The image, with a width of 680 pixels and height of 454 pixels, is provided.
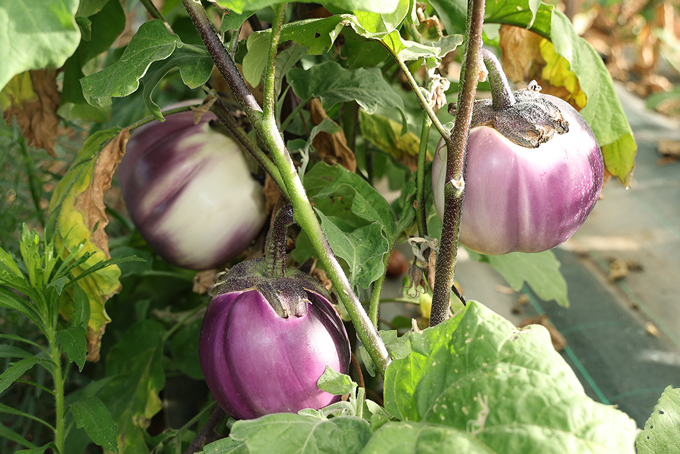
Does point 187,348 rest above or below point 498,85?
below

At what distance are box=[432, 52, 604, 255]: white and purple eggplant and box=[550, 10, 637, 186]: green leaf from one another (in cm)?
9

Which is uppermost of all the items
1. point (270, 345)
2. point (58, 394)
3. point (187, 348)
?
point (270, 345)

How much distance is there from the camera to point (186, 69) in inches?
15.4

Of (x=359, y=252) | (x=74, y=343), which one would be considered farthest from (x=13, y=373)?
(x=359, y=252)

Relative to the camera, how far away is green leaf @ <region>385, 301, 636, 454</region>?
0.89ft

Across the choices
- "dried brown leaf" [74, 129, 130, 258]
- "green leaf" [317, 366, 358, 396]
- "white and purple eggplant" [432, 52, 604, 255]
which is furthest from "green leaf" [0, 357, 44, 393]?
"white and purple eggplant" [432, 52, 604, 255]

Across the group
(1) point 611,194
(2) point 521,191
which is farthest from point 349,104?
(1) point 611,194

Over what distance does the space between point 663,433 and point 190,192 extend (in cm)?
44

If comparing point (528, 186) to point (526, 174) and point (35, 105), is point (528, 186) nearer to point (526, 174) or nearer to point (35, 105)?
point (526, 174)

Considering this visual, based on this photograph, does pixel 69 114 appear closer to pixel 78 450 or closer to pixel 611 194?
pixel 78 450

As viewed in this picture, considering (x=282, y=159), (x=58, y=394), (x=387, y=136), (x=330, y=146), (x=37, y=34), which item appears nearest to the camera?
(x=37, y=34)

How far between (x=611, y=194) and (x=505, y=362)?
4.40ft

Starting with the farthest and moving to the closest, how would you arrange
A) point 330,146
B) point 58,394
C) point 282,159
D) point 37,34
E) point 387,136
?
point 387,136, point 330,146, point 58,394, point 282,159, point 37,34

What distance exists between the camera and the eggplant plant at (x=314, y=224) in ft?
0.97
